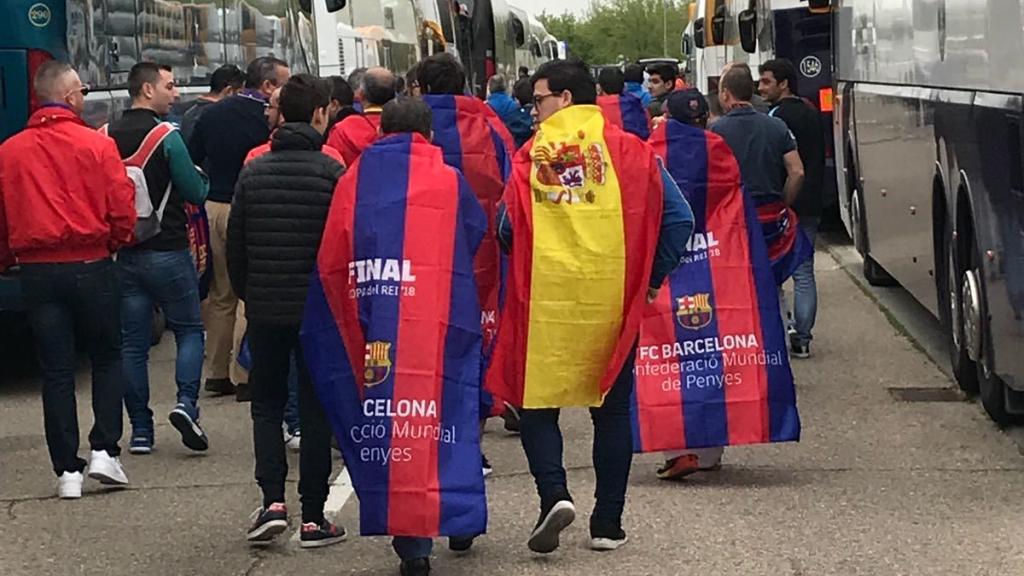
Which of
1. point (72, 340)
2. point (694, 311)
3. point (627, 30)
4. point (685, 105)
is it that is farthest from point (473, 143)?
point (627, 30)

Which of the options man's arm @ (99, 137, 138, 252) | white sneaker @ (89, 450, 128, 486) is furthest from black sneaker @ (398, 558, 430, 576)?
man's arm @ (99, 137, 138, 252)

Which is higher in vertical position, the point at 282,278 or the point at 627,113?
the point at 627,113

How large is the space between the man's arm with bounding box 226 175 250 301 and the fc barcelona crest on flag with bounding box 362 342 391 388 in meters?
0.96

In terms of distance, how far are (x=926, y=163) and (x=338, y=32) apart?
9915mm

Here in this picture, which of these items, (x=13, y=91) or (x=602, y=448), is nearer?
(x=602, y=448)

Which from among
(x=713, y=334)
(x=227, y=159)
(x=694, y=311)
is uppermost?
(x=227, y=159)

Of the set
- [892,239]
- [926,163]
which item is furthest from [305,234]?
[892,239]

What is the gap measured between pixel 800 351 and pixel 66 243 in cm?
572

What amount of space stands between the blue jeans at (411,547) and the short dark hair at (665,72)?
906 cm

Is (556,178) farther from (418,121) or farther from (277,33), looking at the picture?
(277,33)

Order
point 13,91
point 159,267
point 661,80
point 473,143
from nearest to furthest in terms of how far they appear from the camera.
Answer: point 473,143, point 159,267, point 13,91, point 661,80

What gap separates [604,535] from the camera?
309 inches

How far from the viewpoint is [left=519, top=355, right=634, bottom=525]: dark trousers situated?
7.68 meters

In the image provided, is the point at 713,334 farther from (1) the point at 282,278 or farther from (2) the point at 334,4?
(2) the point at 334,4
